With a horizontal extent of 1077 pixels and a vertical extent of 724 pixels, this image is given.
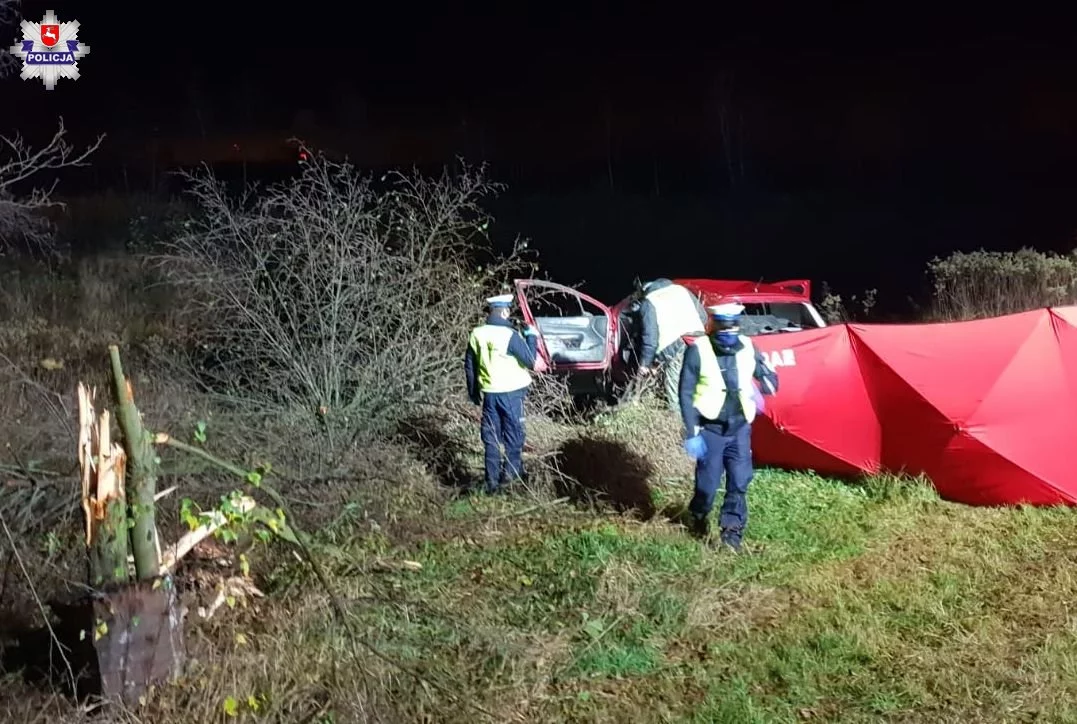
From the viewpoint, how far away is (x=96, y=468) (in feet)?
11.6

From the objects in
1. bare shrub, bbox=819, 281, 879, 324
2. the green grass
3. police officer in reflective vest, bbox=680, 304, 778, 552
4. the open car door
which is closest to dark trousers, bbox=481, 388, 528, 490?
the green grass

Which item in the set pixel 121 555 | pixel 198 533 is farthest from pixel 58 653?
pixel 198 533

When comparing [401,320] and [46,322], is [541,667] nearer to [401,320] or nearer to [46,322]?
[401,320]

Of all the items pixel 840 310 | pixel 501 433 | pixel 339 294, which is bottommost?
pixel 501 433

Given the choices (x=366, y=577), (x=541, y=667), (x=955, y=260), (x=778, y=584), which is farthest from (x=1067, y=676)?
(x=955, y=260)

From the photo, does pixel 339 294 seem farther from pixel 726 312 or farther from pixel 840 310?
pixel 840 310

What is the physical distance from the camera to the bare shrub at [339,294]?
7363 mm

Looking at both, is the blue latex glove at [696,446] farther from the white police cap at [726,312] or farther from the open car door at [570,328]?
the open car door at [570,328]

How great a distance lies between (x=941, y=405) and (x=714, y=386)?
5.84ft

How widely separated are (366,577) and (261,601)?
0.59m

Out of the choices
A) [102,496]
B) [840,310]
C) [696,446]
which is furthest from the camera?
[840,310]

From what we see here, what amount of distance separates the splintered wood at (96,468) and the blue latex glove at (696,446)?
3.24 metres

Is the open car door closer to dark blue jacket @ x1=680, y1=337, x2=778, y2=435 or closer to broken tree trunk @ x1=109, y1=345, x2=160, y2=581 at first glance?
dark blue jacket @ x1=680, y1=337, x2=778, y2=435

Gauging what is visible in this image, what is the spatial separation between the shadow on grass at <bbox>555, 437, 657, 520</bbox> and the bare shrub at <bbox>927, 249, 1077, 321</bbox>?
6809 mm
